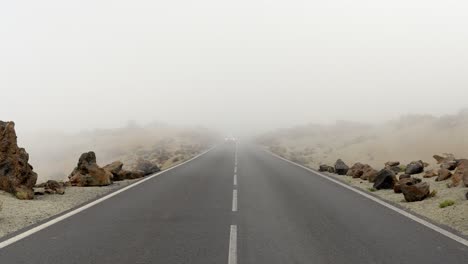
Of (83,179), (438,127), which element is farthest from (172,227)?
(438,127)

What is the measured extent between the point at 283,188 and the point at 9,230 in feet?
29.7

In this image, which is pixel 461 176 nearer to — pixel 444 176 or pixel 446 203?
pixel 444 176

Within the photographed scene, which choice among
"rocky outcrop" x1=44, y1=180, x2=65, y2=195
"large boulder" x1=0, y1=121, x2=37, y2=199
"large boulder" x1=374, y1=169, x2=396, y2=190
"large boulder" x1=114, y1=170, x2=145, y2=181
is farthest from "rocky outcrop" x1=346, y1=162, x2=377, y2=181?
"large boulder" x1=0, y1=121, x2=37, y2=199

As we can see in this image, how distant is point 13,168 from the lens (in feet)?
39.2

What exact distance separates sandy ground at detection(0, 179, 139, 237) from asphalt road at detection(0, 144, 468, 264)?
0.77 meters

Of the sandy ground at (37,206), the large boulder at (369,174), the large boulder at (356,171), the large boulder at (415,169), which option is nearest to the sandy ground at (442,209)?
the large boulder at (369,174)

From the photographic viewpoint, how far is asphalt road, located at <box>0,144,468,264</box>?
6418 millimetres

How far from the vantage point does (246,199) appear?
1237 cm

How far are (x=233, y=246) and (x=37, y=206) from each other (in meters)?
6.14

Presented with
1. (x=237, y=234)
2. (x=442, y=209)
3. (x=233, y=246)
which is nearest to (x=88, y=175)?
(x=237, y=234)

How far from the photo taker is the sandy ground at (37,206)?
8.87 m

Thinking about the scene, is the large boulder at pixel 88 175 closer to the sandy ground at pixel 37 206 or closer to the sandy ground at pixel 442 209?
the sandy ground at pixel 37 206

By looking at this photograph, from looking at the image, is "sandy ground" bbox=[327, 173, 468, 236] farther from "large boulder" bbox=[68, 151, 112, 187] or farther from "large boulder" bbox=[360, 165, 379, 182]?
Result: "large boulder" bbox=[68, 151, 112, 187]

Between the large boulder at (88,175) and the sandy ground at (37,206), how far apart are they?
93cm
